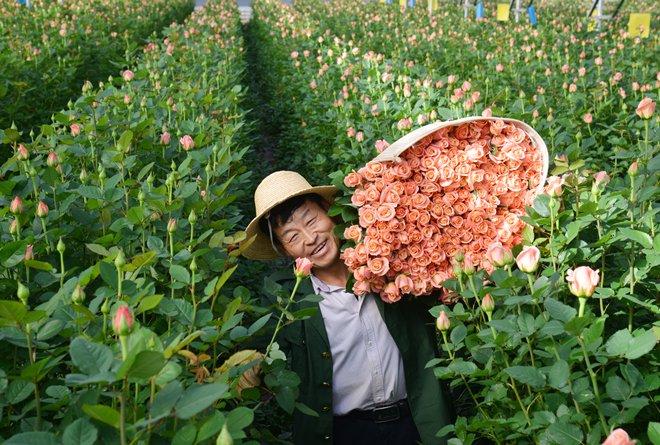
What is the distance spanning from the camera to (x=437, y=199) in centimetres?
175

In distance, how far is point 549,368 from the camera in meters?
1.20

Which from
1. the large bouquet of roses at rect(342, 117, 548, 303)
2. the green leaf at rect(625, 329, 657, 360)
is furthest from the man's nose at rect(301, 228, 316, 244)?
the green leaf at rect(625, 329, 657, 360)

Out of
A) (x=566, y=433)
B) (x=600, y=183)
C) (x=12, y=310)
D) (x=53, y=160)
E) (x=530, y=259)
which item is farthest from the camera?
(x=53, y=160)

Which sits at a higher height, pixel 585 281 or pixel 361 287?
pixel 585 281

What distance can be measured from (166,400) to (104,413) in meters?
0.07

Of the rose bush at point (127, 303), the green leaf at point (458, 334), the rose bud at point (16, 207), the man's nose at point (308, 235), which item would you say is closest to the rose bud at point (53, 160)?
the rose bush at point (127, 303)

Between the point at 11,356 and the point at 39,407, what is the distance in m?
0.28

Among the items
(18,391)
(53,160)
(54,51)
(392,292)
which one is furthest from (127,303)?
(54,51)

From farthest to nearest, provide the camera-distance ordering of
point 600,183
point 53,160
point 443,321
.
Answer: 1. point 53,160
2. point 600,183
3. point 443,321

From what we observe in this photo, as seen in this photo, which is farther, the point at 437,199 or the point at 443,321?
the point at 437,199

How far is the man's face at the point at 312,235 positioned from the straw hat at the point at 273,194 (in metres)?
0.06

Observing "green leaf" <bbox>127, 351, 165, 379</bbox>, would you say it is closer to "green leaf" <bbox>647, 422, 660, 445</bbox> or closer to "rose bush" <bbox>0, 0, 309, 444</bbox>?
"rose bush" <bbox>0, 0, 309, 444</bbox>

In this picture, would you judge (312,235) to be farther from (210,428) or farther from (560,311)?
(210,428)

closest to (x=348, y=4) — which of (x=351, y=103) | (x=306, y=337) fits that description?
(x=351, y=103)
